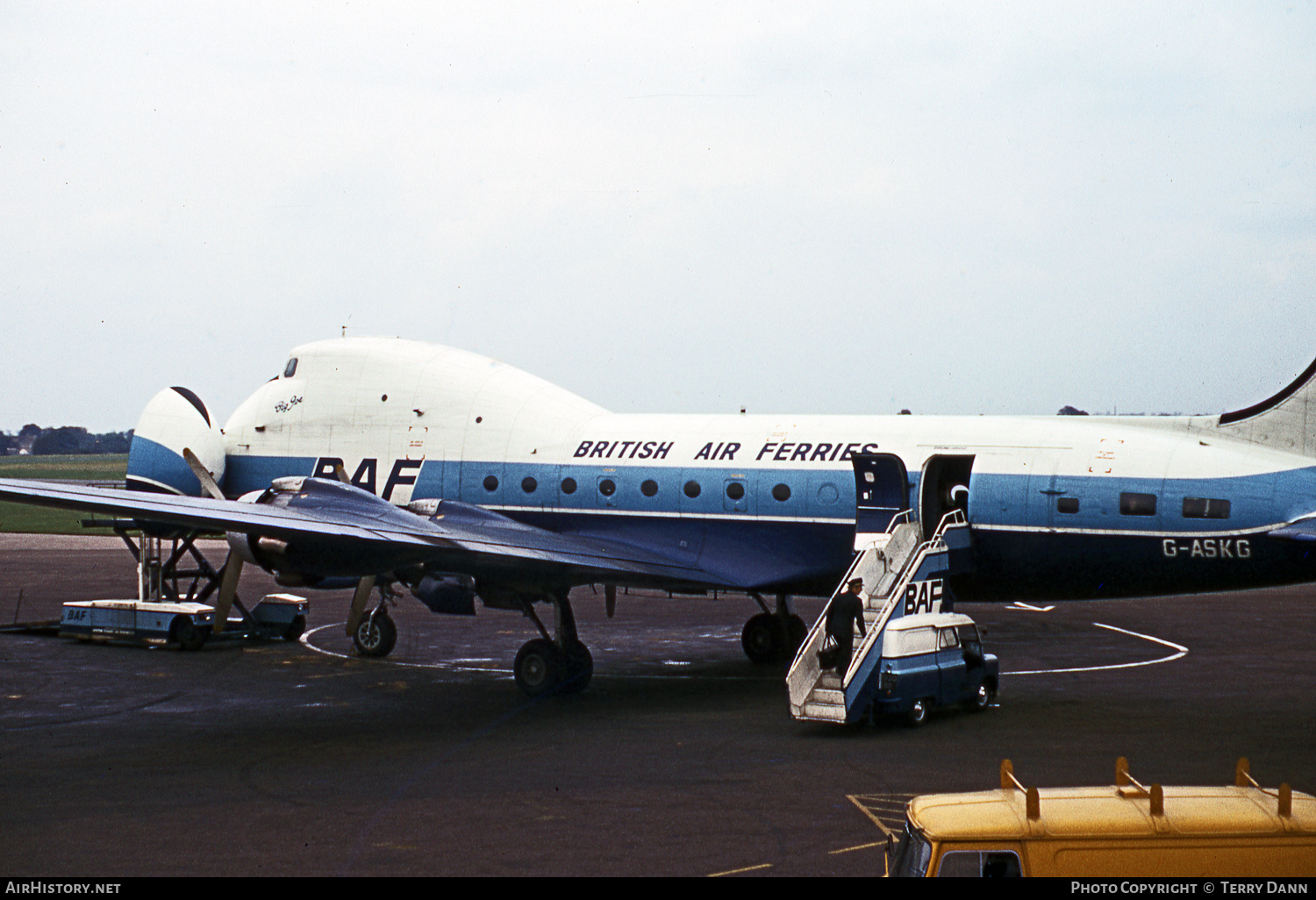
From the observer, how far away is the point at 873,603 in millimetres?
20031

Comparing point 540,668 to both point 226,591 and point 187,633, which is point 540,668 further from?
point 187,633

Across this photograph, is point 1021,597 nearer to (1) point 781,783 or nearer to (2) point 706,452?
(2) point 706,452

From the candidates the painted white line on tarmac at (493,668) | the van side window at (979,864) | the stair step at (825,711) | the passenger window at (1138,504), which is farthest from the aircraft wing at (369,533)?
the van side window at (979,864)

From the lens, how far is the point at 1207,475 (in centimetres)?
1967

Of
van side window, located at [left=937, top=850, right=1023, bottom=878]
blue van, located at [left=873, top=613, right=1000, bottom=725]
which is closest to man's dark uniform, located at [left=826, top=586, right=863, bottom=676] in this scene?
blue van, located at [left=873, top=613, right=1000, bottom=725]

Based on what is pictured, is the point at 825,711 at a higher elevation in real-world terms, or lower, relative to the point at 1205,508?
lower

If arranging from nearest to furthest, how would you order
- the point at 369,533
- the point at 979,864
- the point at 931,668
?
the point at 979,864, the point at 369,533, the point at 931,668

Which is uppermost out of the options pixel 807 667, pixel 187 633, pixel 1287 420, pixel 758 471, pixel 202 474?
pixel 1287 420

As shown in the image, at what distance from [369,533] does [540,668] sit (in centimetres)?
440

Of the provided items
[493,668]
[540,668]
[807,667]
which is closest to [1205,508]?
[807,667]

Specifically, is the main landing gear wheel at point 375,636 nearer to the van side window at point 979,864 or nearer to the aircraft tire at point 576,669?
the aircraft tire at point 576,669

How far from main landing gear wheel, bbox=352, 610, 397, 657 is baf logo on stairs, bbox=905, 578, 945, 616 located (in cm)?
1154

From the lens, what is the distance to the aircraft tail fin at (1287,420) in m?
20.0
